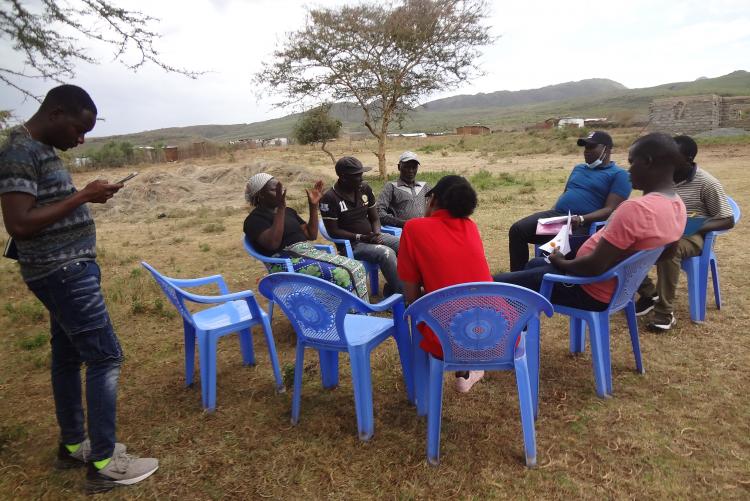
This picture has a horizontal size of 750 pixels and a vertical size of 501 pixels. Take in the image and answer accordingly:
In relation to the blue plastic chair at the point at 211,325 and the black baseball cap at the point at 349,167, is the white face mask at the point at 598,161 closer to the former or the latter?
the black baseball cap at the point at 349,167

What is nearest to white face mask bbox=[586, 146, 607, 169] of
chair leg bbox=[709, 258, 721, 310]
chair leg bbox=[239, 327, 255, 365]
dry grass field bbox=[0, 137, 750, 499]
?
chair leg bbox=[709, 258, 721, 310]

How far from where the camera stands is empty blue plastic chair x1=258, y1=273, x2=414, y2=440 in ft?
8.57

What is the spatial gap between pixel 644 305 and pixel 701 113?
1175 inches

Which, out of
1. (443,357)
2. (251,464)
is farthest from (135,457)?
(443,357)

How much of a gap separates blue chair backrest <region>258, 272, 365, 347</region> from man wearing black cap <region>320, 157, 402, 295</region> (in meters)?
1.84

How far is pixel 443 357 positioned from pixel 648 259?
1.42 meters

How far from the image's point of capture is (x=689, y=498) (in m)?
2.19

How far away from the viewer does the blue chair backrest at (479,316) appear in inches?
89.1

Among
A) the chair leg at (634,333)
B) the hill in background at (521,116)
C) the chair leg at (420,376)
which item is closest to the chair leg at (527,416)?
the chair leg at (420,376)

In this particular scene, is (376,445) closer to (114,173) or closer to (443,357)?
(443,357)

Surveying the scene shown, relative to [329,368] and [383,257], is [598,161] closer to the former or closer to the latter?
[383,257]

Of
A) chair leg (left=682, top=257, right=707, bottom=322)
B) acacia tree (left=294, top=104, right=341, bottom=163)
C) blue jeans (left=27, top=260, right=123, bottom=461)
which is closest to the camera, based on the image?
blue jeans (left=27, top=260, right=123, bottom=461)

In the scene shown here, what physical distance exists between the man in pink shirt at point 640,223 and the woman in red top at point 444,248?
0.73 m

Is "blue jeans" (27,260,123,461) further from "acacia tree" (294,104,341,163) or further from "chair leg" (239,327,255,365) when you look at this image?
"acacia tree" (294,104,341,163)
